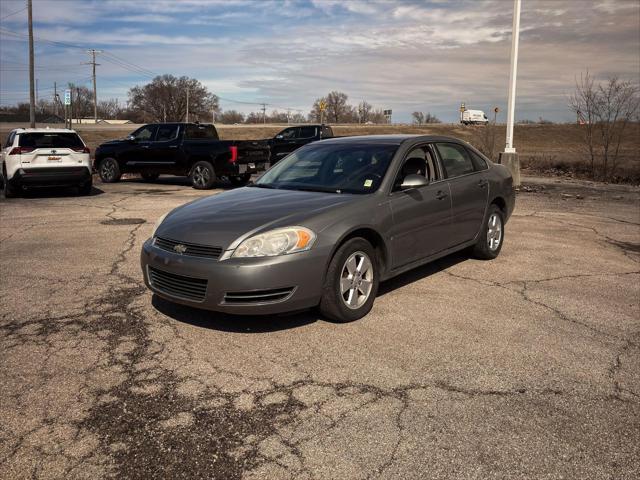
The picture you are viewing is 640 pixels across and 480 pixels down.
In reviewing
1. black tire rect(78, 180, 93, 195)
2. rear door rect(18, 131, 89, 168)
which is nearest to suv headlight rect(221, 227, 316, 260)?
rear door rect(18, 131, 89, 168)

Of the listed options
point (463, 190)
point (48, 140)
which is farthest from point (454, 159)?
point (48, 140)

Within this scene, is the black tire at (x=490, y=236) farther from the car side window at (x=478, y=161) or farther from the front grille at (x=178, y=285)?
the front grille at (x=178, y=285)

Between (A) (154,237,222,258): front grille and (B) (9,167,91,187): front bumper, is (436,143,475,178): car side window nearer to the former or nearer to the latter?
(A) (154,237,222,258): front grille

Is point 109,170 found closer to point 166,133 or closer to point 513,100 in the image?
point 166,133

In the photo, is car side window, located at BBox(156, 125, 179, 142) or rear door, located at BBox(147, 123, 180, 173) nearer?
rear door, located at BBox(147, 123, 180, 173)

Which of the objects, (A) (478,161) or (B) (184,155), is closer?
(A) (478,161)

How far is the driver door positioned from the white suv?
10.2 metres

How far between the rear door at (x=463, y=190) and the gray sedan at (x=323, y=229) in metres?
0.02

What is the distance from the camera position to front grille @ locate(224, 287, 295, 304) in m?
4.32

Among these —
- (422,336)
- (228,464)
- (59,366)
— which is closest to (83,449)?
(228,464)

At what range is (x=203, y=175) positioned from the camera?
52.4ft

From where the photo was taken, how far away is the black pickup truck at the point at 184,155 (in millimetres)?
15781

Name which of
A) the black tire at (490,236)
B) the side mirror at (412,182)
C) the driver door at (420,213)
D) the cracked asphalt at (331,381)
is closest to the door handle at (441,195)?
the driver door at (420,213)

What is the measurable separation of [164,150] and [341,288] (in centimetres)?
1322
